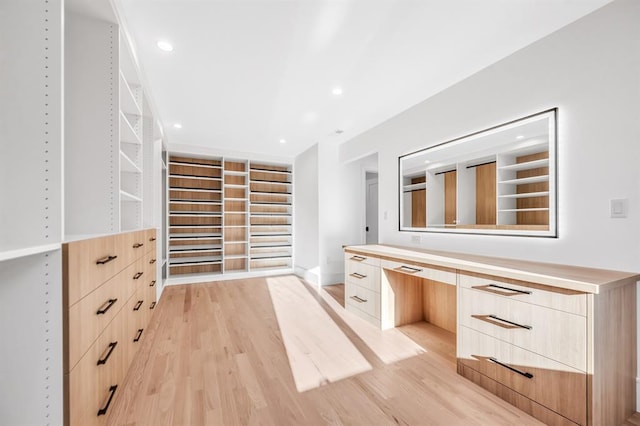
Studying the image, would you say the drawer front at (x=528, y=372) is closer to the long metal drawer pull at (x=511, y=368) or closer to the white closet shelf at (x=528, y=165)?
the long metal drawer pull at (x=511, y=368)

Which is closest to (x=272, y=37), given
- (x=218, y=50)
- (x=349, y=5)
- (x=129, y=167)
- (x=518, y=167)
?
(x=218, y=50)

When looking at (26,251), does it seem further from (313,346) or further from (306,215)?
(306,215)

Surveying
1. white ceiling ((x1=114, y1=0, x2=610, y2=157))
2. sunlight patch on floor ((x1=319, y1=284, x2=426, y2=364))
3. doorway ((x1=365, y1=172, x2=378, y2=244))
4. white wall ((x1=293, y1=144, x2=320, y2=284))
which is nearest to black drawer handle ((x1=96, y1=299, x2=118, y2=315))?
white ceiling ((x1=114, y1=0, x2=610, y2=157))

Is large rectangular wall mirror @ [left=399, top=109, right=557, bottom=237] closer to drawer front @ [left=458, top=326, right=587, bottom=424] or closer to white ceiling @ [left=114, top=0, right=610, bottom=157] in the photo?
white ceiling @ [left=114, top=0, right=610, bottom=157]

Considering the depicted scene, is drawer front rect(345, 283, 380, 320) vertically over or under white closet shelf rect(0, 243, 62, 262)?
under

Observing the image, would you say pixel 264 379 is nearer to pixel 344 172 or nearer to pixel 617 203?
pixel 617 203

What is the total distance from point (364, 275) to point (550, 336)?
1.67 m

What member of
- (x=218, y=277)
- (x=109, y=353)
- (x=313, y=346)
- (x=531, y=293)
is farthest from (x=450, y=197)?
(x=218, y=277)

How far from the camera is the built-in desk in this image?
1.33 metres

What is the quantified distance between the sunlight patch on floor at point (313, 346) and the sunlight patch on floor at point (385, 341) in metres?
0.16

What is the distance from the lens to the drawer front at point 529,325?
136cm

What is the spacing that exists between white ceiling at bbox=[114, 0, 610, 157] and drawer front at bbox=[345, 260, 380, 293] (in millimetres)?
1805

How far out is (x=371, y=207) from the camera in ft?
18.5

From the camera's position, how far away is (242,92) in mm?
2764
